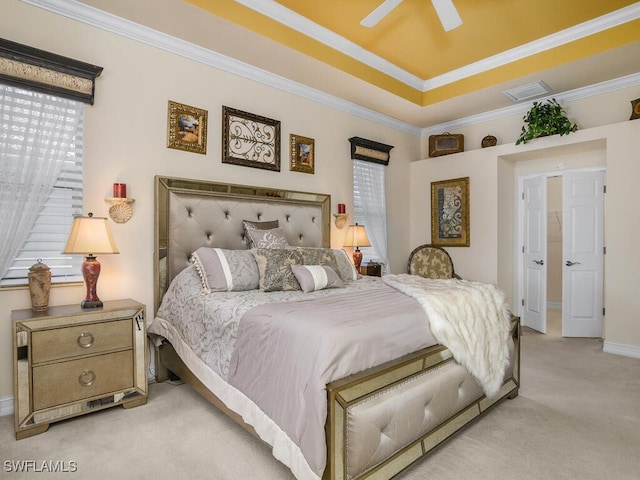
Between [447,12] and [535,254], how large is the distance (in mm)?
3518

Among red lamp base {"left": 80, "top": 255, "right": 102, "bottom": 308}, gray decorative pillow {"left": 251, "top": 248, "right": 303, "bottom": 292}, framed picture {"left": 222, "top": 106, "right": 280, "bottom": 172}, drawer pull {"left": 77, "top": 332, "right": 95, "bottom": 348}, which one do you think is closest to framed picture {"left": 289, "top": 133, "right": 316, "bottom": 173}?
framed picture {"left": 222, "top": 106, "right": 280, "bottom": 172}

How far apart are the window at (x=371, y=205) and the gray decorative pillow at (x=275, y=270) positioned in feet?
6.91

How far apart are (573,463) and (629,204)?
10.1 feet

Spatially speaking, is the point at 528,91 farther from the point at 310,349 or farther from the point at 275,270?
the point at 310,349

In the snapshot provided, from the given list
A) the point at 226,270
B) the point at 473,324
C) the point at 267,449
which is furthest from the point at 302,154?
the point at 267,449

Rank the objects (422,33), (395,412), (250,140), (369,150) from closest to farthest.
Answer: (395,412), (422,33), (250,140), (369,150)

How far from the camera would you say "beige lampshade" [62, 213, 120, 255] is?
92.8 inches

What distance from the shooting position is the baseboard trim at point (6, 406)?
2363mm

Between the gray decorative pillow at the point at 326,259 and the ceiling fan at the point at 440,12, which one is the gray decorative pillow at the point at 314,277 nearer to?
the gray decorative pillow at the point at 326,259

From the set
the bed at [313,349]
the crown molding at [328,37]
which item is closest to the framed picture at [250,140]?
the bed at [313,349]

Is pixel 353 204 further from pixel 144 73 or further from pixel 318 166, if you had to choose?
Result: pixel 144 73

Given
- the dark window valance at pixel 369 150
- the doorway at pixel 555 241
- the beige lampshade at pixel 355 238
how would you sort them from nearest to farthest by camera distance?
the beige lampshade at pixel 355 238
the dark window valance at pixel 369 150
the doorway at pixel 555 241

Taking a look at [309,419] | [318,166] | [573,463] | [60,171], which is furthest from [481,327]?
[60,171]

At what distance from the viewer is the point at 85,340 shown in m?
2.29
